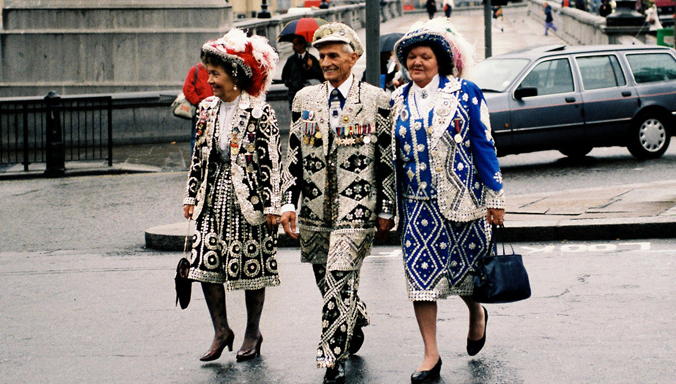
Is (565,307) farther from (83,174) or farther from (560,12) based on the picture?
(560,12)

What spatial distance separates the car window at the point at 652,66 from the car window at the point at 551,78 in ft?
3.43

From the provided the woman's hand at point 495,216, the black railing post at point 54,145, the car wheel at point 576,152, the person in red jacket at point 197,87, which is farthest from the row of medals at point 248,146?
the black railing post at point 54,145

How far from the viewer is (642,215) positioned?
9820 mm

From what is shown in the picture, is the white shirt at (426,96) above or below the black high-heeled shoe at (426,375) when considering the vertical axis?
above

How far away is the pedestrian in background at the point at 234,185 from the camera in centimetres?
591

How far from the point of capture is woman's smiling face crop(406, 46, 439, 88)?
562cm

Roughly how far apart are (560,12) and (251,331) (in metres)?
38.2

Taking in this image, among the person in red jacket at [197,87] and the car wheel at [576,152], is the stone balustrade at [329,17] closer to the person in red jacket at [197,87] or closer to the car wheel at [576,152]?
the car wheel at [576,152]

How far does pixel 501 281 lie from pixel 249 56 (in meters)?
1.87

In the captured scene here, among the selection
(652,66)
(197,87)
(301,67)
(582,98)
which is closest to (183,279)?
(197,87)

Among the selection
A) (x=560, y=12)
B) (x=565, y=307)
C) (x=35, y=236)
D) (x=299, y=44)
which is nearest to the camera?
(x=565, y=307)

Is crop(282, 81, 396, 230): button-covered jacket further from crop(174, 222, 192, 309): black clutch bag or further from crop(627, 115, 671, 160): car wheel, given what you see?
crop(627, 115, 671, 160): car wheel

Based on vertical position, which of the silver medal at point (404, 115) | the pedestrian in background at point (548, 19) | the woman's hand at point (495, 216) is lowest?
the woman's hand at point (495, 216)

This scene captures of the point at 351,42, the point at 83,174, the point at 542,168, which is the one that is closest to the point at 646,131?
the point at 542,168
